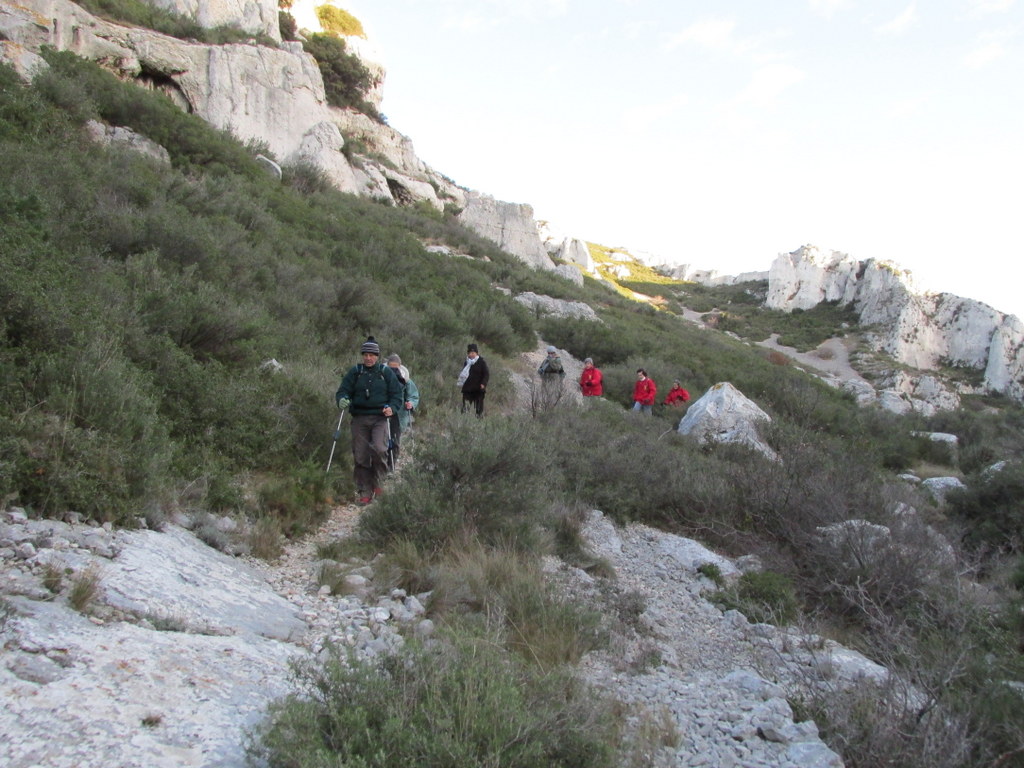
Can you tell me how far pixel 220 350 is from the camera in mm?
6742

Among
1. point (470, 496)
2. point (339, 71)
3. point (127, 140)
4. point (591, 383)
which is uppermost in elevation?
point (339, 71)

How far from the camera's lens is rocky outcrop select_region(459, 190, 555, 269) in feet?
A: 103

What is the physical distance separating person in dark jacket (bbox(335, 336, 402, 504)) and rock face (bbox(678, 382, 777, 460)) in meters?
6.68

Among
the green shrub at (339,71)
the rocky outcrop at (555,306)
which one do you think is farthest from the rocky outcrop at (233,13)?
the rocky outcrop at (555,306)

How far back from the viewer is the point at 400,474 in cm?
593

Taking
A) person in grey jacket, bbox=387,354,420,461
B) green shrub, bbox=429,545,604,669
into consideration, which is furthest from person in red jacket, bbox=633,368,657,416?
green shrub, bbox=429,545,604,669

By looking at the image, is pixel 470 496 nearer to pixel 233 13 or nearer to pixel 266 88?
pixel 266 88

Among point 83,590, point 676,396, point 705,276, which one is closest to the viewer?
point 83,590

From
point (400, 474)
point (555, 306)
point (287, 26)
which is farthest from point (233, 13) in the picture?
point (400, 474)

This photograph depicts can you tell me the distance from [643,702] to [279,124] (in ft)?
82.3

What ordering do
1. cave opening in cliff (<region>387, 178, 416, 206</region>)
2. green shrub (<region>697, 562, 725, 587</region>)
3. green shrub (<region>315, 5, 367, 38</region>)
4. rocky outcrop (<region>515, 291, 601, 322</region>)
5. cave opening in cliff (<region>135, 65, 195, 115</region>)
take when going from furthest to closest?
1. green shrub (<region>315, 5, 367, 38</region>)
2. cave opening in cliff (<region>387, 178, 416, 206</region>)
3. rocky outcrop (<region>515, 291, 601, 322</region>)
4. cave opening in cliff (<region>135, 65, 195, 115</region>)
5. green shrub (<region>697, 562, 725, 587</region>)

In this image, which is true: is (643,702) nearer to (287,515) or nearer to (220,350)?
(287,515)

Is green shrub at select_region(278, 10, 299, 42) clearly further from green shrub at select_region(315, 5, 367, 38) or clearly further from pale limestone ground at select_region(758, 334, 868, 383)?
pale limestone ground at select_region(758, 334, 868, 383)

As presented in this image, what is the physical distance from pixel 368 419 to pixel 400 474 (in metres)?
0.87
